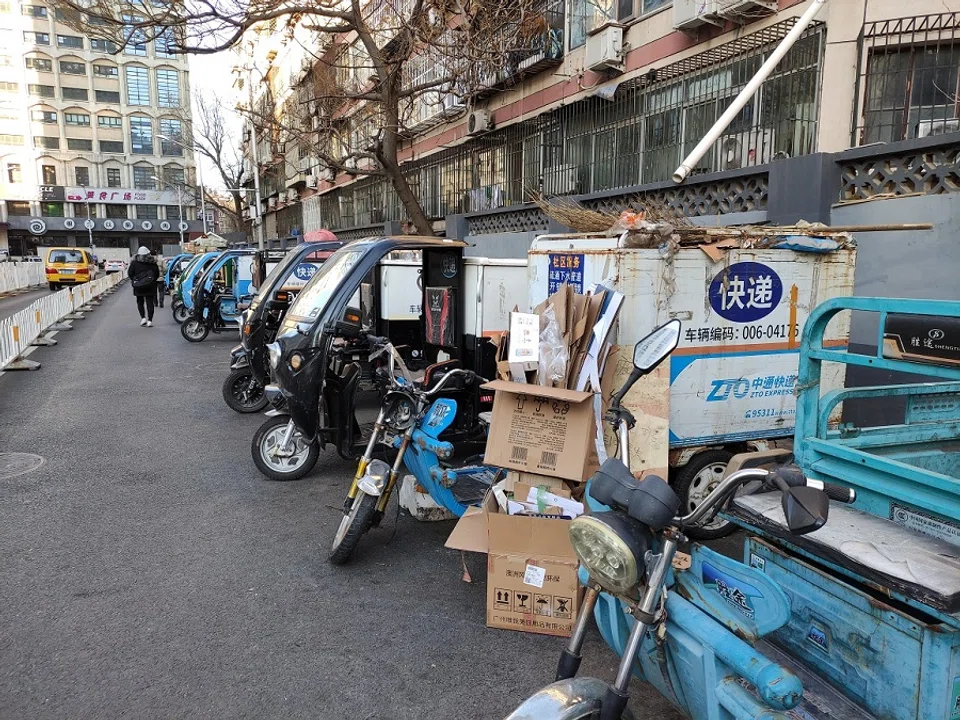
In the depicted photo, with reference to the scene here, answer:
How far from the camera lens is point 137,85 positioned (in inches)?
2739

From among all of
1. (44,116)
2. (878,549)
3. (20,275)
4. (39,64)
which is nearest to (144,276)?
(878,549)

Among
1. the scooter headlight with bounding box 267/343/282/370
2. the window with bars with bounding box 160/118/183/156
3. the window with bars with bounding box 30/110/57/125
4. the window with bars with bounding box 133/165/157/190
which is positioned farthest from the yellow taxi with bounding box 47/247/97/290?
the window with bars with bounding box 30/110/57/125

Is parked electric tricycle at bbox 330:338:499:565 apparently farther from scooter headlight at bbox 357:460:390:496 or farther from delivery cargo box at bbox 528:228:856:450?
delivery cargo box at bbox 528:228:856:450

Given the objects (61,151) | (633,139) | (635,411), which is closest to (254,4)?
(633,139)

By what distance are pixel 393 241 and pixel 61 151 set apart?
7568cm

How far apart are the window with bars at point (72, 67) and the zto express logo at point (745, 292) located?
79.1 meters

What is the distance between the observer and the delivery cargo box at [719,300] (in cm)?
452

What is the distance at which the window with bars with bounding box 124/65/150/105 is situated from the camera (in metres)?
69.0

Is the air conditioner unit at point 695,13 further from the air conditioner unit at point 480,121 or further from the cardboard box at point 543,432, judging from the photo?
the cardboard box at point 543,432

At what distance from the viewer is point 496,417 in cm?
396

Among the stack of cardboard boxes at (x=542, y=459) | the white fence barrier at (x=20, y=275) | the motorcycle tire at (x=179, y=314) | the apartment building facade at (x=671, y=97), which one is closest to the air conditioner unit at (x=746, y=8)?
the apartment building facade at (x=671, y=97)

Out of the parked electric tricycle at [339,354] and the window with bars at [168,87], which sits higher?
the window with bars at [168,87]

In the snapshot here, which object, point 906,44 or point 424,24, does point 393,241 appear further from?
point 424,24

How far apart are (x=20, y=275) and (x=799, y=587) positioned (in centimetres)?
3874
